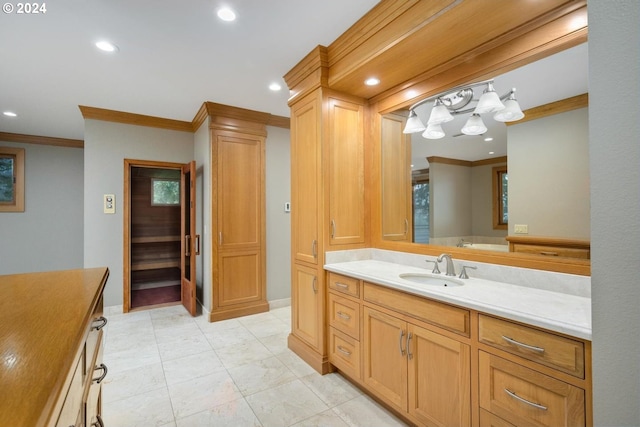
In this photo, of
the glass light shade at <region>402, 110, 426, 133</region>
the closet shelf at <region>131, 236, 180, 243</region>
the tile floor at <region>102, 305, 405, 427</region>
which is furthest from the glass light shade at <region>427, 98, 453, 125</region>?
the closet shelf at <region>131, 236, 180, 243</region>

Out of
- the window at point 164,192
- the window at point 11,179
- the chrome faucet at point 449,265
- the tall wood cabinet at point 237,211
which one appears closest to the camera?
the chrome faucet at point 449,265

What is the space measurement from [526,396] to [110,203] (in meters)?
4.72

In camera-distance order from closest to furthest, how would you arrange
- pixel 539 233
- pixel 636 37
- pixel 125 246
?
1. pixel 636 37
2. pixel 539 233
3. pixel 125 246

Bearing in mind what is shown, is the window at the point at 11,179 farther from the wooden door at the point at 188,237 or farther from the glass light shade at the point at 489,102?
the glass light shade at the point at 489,102

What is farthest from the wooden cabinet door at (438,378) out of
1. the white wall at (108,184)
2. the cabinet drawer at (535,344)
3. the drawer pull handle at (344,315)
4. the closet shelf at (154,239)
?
the closet shelf at (154,239)

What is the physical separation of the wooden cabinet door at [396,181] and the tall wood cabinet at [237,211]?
6.39ft

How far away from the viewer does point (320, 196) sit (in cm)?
255

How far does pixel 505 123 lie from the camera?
6.49 feet

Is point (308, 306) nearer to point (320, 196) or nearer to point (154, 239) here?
point (320, 196)

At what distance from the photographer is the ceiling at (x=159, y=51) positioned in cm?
202

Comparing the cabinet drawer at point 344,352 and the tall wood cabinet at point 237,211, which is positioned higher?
the tall wood cabinet at point 237,211

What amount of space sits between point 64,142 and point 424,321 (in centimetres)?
636

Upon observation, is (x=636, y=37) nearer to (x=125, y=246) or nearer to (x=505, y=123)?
(x=505, y=123)

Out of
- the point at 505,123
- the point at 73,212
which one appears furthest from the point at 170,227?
the point at 505,123
